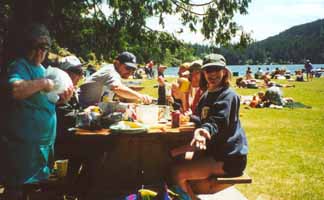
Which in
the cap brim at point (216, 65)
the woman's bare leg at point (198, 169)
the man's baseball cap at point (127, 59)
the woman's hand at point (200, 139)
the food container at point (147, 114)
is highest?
the man's baseball cap at point (127, 59)

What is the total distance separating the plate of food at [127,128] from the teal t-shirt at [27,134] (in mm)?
853

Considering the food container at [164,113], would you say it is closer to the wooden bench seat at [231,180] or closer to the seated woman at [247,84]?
the wooden bench seat at [231,180]

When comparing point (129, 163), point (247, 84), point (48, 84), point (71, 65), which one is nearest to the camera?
point (48, 84)

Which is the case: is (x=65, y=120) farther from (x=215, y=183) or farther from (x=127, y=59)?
(x=215, y=183)

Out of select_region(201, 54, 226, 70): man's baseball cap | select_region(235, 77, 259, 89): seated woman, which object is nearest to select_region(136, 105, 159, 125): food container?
select_region(201, 54, 226, 70): man's baseball cap

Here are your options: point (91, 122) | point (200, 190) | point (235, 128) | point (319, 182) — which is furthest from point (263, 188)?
point (91, 122)

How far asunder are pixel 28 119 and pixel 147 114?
174 centimetres

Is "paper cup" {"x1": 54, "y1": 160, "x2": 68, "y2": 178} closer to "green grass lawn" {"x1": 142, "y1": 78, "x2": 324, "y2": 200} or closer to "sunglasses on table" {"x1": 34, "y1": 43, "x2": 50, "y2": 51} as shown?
"sunglasses on table" {"x1": 34, "y1": 43, "x2": 50, "y2": 51}

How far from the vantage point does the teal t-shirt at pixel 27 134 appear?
2.80 metres

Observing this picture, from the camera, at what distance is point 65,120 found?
3.91 m

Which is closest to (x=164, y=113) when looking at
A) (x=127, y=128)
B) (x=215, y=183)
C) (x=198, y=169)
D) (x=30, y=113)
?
(x=127, y=128)

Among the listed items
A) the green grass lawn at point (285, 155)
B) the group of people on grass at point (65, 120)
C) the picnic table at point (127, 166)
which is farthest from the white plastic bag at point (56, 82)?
the green grass lawn at point (285, 155)

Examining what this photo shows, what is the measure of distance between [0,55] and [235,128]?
3225 mm

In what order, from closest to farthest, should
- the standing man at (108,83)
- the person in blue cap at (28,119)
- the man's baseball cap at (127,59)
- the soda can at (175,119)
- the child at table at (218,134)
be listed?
1. the person in blue cap at (28,119)
2. the child at table at (218,134)
3. the soda can at (175,119)
4. the standing man at (108,83)
5. the man's baseball cap at (127,59)
